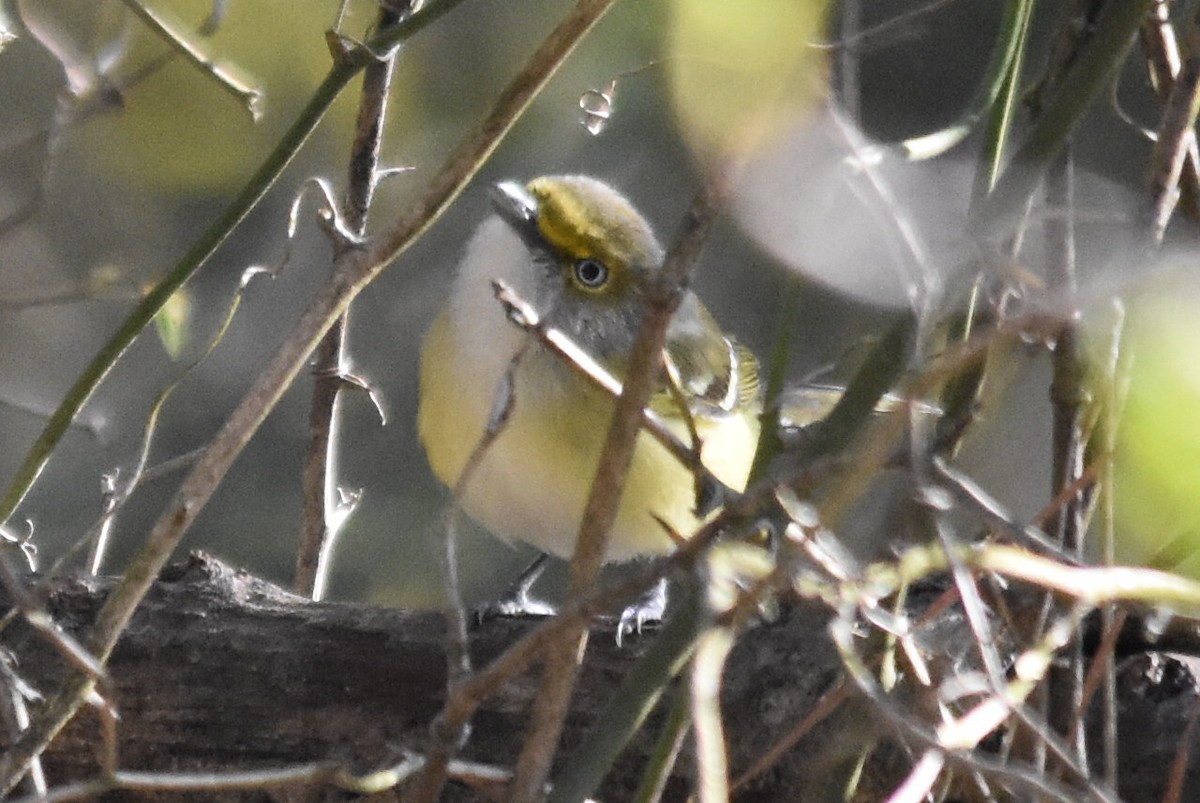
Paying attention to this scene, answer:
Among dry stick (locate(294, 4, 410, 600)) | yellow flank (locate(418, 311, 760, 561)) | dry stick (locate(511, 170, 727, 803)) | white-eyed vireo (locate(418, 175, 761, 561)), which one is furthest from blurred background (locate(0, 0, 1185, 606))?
dry stick (locate(511, 170, 727, 803))

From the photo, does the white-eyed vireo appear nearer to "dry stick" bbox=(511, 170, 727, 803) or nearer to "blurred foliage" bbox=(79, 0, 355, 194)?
"blurred foliage" bbox=(79, 0, 355, 194)

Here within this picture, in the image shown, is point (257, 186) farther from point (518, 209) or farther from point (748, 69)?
point (518, 209)

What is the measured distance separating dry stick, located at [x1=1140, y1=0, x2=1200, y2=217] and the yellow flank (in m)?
0.94

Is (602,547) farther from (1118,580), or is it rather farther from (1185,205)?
(1185,205)

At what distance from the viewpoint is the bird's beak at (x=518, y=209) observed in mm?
2301

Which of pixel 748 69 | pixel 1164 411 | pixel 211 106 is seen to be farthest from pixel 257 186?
pixel 211 106

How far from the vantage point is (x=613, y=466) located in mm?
869

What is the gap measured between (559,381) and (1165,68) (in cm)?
106

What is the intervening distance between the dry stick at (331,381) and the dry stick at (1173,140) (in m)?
0.77

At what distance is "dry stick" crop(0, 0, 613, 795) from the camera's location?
110 centimetres

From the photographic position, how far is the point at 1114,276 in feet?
2.74

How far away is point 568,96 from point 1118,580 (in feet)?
7.14

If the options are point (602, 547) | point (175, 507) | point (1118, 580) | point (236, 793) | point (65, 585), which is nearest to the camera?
point (1118, 580)

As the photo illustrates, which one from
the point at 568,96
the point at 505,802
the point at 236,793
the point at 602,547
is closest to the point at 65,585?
the point at 236,793
